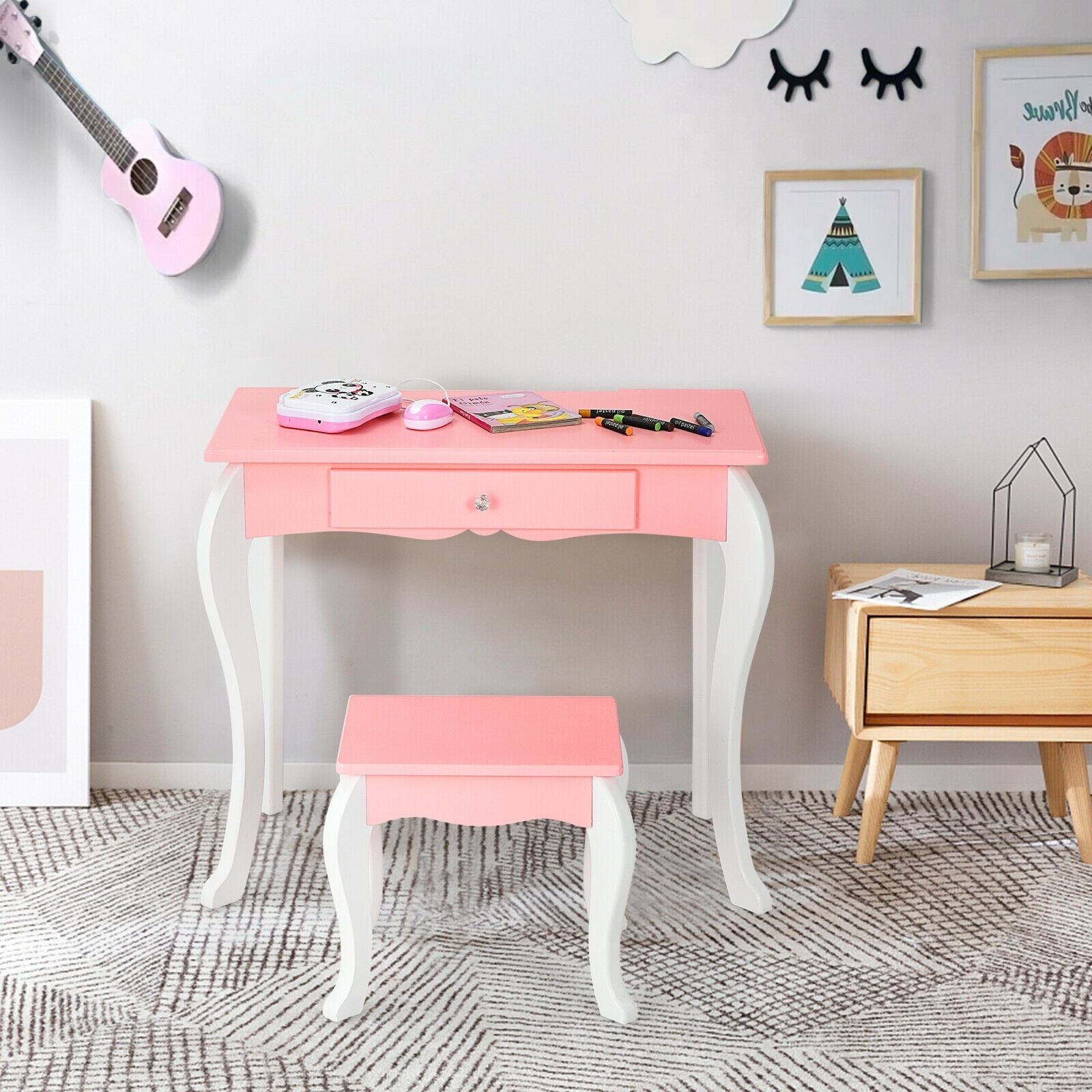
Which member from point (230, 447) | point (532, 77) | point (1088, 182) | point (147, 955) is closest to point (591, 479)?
point (230, 447)

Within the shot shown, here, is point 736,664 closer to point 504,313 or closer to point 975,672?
point 975,672

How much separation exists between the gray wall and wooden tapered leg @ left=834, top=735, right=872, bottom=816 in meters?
0.16

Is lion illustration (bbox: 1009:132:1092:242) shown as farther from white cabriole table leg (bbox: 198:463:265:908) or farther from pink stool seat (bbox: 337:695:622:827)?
white cabriole table leg (bbox: 198:463:265:908)

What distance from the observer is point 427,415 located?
6.57ft

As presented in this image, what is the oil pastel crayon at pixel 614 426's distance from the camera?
2.00 metres

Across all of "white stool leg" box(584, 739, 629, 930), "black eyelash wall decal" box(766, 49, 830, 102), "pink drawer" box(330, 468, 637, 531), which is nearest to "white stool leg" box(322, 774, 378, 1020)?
"white stool leg" box(584, 739, 629, 930)

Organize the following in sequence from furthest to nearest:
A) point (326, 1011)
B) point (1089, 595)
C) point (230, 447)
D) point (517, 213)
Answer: point (517, 213) < point (1089, 595) < point (230, 447) < point (326, 1011)

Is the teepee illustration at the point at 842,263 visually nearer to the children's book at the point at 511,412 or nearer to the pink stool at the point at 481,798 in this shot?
the children's book at the point at 511,412

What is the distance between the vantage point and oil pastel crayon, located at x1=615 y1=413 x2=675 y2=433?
2012mm

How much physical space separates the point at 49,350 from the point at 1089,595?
199cm

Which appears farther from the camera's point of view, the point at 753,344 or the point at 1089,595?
the point at 753,344

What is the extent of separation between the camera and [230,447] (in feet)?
6.30

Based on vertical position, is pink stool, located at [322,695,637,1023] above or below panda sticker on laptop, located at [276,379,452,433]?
below

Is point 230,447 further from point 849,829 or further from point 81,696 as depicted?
point 849,829
